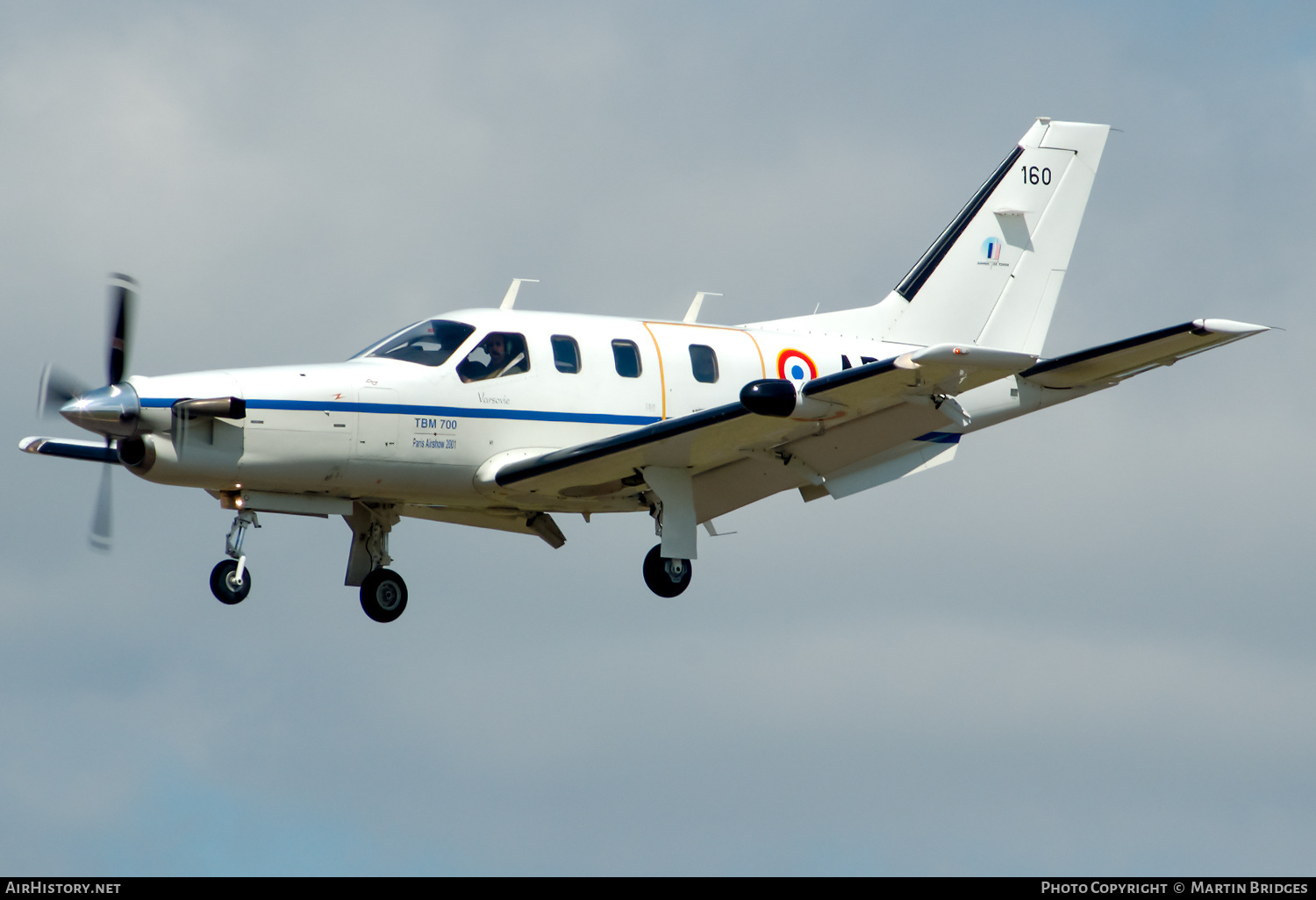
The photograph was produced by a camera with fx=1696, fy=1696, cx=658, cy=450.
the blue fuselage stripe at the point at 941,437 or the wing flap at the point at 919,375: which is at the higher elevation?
the blue fuselage stripe at the point at 941,437

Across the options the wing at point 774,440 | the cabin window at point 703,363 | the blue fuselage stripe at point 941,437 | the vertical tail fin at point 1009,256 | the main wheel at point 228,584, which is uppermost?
the vertical tail fin at point 1009,256

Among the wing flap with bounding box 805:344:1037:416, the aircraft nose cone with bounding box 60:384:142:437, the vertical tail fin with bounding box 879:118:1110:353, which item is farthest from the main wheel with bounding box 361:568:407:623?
the vertical tail fin with bounding box 879:118:1110:353

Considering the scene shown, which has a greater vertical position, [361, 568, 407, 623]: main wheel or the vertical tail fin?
the vertical tail fin

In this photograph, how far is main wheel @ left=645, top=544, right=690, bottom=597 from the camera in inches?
822

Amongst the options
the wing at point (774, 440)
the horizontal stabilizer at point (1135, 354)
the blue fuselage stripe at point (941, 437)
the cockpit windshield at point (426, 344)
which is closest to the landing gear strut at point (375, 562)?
the wing at point (774, 440)

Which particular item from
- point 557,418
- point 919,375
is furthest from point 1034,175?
point 557,418

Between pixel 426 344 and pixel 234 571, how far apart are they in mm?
3451

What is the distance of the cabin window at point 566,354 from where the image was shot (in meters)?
20.4

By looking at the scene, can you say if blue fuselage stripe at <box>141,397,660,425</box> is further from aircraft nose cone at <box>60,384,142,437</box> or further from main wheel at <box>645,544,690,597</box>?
main wheel at <box>645,544,690,597</box>

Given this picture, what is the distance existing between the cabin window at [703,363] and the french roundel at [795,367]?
96 centimetres

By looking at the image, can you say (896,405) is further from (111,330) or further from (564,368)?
(111,330)

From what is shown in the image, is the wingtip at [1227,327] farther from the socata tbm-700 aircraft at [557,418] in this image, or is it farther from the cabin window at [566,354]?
the cabin window at [566,354]

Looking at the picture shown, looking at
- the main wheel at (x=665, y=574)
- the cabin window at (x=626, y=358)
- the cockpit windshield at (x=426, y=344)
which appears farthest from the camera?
the main wheel at (x=665, y=574)
